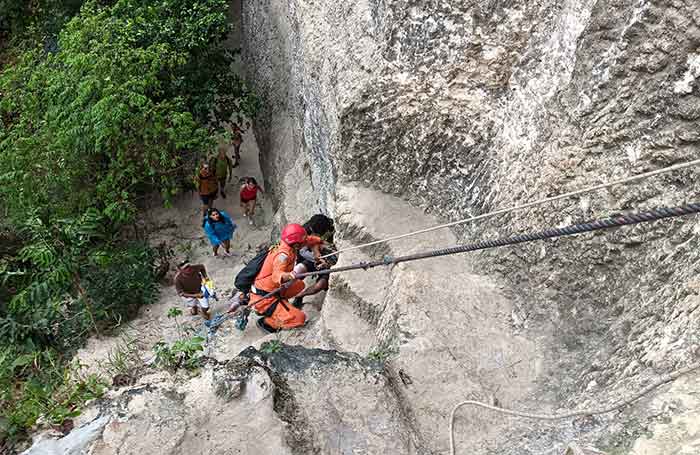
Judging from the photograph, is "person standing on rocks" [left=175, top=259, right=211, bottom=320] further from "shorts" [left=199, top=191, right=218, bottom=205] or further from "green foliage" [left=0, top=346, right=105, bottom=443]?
"shorts" [left=199, top=191, right=218, bottom=205]

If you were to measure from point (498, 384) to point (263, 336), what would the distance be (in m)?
3.30

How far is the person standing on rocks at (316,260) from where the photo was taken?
6.43 metres

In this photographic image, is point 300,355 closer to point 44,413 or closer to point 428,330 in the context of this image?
point 428,330

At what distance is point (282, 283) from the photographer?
5.93 meters

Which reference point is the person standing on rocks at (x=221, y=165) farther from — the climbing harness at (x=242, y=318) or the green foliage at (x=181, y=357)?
the green foliage at (x=181, y=357)

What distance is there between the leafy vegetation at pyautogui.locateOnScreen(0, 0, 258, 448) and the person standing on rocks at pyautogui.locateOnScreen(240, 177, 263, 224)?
0.82 m

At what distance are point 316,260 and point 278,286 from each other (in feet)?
1.81

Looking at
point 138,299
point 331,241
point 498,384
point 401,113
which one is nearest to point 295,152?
point 331,241

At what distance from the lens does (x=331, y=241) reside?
7.37 meters

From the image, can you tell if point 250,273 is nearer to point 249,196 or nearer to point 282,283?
point 282,283

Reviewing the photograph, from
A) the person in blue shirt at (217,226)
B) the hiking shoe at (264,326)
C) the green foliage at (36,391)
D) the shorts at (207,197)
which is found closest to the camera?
the green foliage at (36,391)

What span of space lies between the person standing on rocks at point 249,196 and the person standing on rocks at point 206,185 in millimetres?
457

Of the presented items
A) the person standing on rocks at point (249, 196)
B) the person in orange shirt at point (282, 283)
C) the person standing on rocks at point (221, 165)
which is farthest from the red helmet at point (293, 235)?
the person standing on rocks at point (221, 165)

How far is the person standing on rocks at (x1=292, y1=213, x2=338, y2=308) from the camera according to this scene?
6.43 metres
